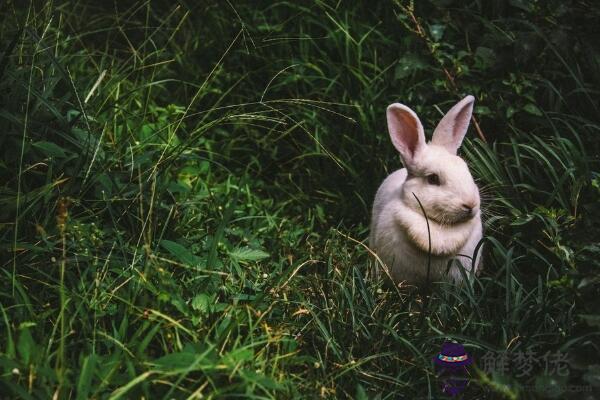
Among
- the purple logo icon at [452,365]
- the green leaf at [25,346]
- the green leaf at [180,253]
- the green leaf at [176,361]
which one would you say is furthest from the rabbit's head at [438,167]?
the green leaf at [25,346]

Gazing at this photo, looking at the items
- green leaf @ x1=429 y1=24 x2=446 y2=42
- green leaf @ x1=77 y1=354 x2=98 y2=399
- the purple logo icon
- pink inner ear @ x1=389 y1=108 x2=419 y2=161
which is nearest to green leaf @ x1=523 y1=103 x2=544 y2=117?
green leaf @ x1=429 y1=24 x2=446 y2=42

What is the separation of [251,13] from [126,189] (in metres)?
1.97

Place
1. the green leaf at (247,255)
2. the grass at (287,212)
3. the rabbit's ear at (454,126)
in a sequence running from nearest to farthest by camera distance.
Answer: the grass at (287,212)
the green leaf at (247,255)
the rabbit's ear at (454,126)

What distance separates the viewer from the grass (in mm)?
2645

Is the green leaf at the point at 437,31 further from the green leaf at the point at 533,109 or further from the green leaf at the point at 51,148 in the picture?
the green leaf at the point at 51,148

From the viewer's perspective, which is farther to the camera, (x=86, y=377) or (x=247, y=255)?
(x=247, y=255)

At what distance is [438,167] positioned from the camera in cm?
341

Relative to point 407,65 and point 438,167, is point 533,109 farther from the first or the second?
point 438,167

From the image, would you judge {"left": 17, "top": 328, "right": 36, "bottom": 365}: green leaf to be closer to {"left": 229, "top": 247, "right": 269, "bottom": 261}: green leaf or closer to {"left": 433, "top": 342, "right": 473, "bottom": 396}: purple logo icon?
{"left": 229, "top": 247, "right": 269, "bottom": 261}: green leaf

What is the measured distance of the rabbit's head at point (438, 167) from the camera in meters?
3.35

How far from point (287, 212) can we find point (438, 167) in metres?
1.29

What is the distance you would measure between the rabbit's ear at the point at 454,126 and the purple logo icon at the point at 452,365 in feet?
3.63

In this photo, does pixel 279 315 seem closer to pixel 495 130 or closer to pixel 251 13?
pixel 495 130

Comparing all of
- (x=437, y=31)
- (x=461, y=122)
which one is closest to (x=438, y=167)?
(x=461, y=122)
